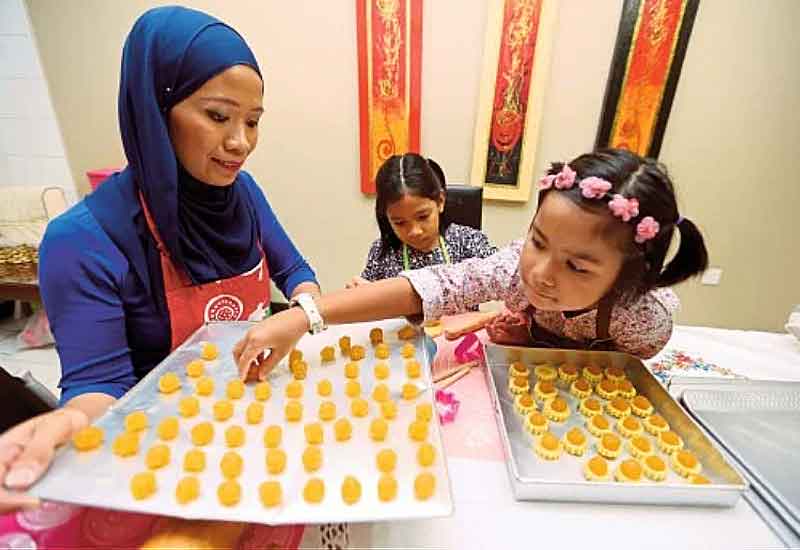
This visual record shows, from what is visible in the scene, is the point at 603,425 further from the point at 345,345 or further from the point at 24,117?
the point at 24,117

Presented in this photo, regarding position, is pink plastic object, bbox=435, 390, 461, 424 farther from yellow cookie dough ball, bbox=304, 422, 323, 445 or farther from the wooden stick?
yellow cookie dough ball, bbox=304, 422, 323, 445

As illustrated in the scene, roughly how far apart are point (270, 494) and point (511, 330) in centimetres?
57

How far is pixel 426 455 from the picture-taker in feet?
1.44

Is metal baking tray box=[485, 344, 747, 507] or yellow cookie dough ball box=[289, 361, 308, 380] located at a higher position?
yellow cookie dough ball box=[289, 361, 308, 380]

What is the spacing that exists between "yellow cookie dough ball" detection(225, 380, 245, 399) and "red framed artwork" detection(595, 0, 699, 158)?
6.55 ft

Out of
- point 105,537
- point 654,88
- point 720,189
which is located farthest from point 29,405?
point 720,189

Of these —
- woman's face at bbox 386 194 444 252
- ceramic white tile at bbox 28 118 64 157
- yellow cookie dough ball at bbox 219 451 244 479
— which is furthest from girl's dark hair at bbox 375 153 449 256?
ceramic white tile at bbox 28 118 64 157

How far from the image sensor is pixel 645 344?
75 cm

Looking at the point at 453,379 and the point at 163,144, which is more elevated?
the point at 163,144

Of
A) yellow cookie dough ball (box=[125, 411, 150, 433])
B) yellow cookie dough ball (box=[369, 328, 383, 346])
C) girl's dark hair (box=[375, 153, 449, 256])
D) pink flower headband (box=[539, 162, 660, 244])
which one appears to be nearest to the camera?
yellow cookie dough ball (box=[125, 411, 150, 433])

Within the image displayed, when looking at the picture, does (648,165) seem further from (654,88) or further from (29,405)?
(654,88)

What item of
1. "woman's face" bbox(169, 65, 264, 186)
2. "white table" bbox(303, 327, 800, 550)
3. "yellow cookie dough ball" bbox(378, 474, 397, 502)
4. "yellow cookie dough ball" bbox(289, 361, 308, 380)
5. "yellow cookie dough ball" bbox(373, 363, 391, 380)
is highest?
"woman's face" bbox(169, 65, 264, 186)

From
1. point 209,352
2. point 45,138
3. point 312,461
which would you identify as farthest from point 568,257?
point 45,138

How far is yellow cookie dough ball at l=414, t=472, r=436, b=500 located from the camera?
15.4 inches
